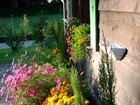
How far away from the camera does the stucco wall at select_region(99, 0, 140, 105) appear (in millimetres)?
3926

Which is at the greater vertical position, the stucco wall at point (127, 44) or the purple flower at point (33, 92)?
the stucco wall at point (127, 44)

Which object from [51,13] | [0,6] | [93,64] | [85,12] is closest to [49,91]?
[93,64]

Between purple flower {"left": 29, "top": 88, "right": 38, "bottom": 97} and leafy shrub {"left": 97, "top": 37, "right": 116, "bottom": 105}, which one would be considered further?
purple flower {"left": 29, "top": 88, "right": 38, "bottom": 97}

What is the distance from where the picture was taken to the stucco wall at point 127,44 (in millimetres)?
3926

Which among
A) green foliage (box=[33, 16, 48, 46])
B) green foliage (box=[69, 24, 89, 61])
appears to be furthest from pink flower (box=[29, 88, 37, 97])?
green foliage (box=[33, 16, 48, 46])

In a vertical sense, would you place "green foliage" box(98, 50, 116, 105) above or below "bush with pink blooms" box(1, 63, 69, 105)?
above

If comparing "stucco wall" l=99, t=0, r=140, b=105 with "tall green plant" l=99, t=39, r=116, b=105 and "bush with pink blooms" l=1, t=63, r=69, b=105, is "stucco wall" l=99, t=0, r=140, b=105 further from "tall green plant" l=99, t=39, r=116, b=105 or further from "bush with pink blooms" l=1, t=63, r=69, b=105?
"bush with pink blooms" l=1, t=63, r=69, b=105

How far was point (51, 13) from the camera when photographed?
38.5 meters

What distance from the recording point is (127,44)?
4.21 metres

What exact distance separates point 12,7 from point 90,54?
111ft

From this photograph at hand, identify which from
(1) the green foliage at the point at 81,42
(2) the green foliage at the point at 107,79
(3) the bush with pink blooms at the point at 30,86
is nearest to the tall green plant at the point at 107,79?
(2) the green foliage at the point at 107,79

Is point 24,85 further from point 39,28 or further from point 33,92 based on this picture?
point 39,28

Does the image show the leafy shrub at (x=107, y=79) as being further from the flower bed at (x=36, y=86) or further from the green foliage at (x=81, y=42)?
the green foliage at (x=81, y=42)

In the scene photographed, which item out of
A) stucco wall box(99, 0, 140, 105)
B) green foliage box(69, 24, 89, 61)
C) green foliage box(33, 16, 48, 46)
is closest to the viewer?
stucco wall box(99, 0, 140, 105)
